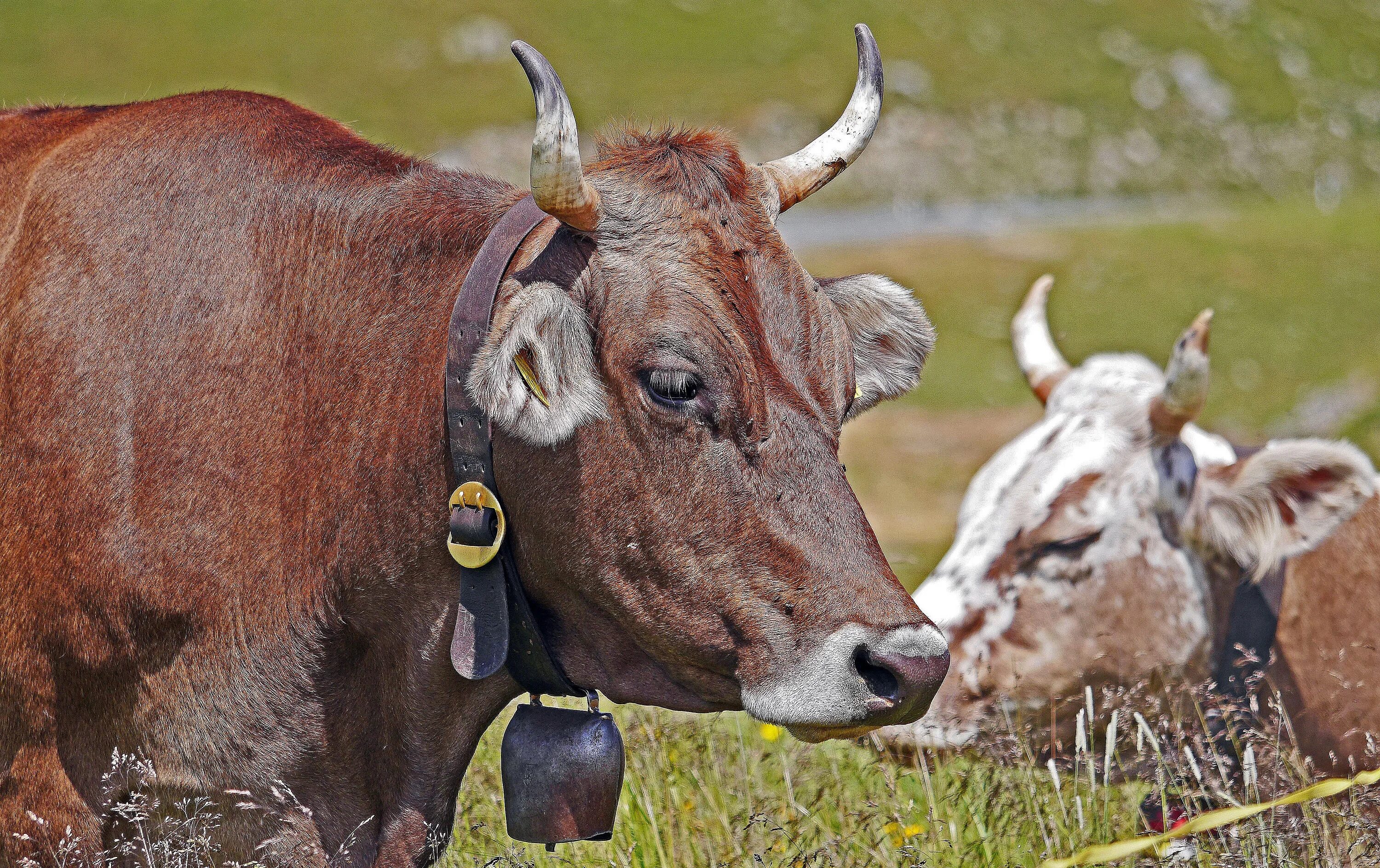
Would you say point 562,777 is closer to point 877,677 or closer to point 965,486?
point 877,677

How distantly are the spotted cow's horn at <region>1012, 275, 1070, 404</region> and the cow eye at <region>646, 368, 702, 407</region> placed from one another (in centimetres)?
391

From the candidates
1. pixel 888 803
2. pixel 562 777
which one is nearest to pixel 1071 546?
pixel 888 803

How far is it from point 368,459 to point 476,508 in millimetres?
391

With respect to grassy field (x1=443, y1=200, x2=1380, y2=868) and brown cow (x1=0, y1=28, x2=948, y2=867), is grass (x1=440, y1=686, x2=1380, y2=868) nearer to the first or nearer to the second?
grassy field (x1=443, y1=200, x2=1380, y2=868)

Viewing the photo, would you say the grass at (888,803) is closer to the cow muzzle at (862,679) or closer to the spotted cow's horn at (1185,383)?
the cow muzzle at (862,679)

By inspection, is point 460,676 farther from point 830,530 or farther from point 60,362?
point 60,362

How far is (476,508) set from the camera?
11.1 feet

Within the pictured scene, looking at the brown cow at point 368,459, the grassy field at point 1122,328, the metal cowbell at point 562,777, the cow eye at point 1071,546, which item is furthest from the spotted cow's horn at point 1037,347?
the metal cowbell at point 562,777

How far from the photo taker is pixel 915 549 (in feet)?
42.1

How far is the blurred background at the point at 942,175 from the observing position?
5020 mm

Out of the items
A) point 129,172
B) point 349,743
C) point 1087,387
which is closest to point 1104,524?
point 1087,387

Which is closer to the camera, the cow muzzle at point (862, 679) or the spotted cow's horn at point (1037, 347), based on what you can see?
the cow muzzle at point (862, 679)

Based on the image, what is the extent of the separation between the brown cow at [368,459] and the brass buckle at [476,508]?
9cm

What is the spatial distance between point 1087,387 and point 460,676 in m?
3.79
